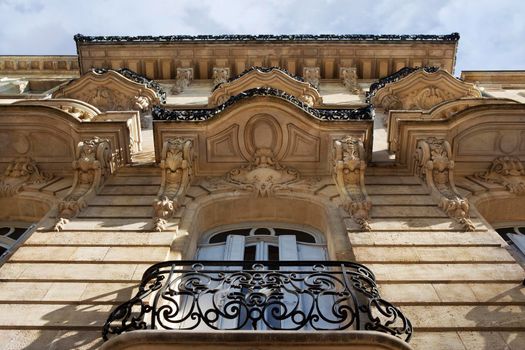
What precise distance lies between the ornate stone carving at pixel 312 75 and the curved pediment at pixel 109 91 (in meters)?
5.85

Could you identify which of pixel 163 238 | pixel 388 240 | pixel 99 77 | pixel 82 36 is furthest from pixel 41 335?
pixel 82 36

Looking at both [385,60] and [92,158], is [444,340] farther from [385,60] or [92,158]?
[385,60]

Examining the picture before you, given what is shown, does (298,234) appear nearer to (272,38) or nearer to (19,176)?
(19,176)

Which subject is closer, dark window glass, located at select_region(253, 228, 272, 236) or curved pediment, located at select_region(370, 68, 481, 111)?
dark window glass, located at select_region(253, 228, 272, 236)

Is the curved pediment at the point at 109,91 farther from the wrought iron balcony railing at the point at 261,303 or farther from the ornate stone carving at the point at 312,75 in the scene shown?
the wrought iron balcony railing at the point at 261,303

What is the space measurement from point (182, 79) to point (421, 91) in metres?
8.79

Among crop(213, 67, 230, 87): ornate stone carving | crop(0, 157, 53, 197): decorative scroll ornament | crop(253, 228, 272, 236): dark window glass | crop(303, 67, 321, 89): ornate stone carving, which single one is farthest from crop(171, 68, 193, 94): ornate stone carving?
crop(253, 228, 272, 236): dark window glass

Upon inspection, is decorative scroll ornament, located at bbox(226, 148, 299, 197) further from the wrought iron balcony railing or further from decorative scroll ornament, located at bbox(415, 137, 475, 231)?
the wrought iron balcony railing

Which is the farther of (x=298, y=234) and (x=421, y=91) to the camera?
(x=421, y=91)

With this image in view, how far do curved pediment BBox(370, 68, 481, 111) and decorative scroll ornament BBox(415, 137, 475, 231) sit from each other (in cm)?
579

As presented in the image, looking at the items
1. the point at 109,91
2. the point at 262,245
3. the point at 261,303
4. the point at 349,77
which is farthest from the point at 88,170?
the point at 349,77

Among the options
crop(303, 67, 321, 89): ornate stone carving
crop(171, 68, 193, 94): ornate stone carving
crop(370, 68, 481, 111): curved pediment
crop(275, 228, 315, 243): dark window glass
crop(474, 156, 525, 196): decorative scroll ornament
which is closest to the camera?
crop(275, 228, 315, 243): dark window glass

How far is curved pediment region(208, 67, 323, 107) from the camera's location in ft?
53.0

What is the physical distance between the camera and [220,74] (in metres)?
19.7
